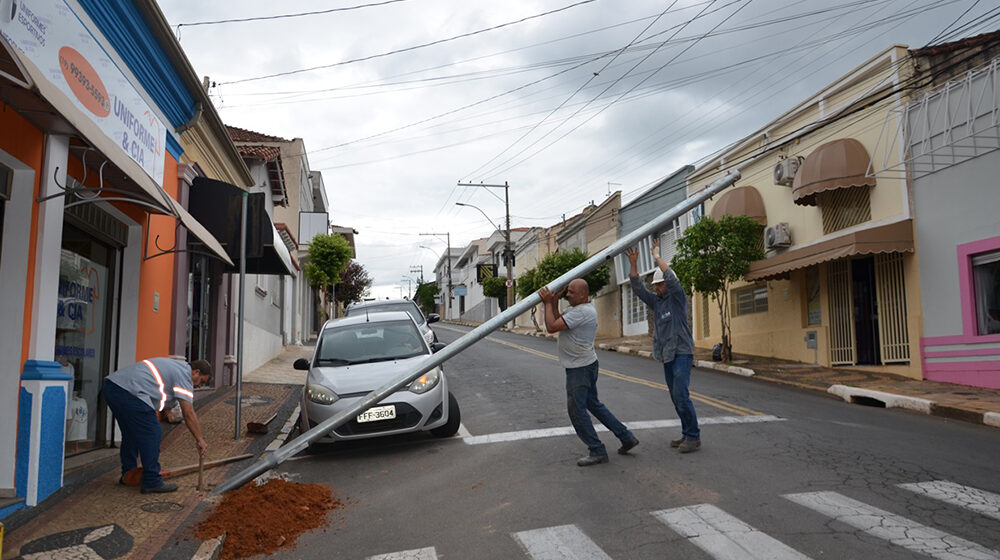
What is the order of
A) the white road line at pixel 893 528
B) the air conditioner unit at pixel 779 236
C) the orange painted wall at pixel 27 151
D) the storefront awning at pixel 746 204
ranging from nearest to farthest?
the white road line at pixel 893 528, the orange painted wall at pixel 27 151, the air conditioner unit at pixel 779 236, the storefront awning at pixel 746 204

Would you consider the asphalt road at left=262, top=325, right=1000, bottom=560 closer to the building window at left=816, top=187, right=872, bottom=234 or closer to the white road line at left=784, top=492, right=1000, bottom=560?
the white road line at left=784, top=492, right=1000, bottom=560

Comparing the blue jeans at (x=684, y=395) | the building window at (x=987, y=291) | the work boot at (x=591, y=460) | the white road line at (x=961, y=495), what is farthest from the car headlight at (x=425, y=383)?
the building window at (x=987, y=291)

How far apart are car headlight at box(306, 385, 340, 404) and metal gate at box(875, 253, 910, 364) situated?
485 inches

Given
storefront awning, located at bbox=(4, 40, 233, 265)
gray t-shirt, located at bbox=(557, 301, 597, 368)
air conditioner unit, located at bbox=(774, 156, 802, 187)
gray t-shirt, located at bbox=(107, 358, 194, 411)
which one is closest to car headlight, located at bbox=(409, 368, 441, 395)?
gray t-shirt, located at bbox=(557, 301, 597, 368)

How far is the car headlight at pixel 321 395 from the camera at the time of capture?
739cm

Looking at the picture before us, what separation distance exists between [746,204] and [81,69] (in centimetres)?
1683

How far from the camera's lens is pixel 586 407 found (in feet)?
21.5

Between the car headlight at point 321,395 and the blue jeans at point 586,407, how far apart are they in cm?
271

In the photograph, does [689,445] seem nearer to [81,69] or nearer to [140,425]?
[140,425]

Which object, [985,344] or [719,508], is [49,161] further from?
[985,344]

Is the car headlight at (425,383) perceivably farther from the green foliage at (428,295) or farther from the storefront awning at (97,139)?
the green foliage at (428,295)

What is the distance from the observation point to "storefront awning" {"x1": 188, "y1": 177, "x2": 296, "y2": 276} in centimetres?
903

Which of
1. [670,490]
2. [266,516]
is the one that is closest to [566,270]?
[670,490]

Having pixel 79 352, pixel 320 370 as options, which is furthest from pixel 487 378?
pixel 79 352
